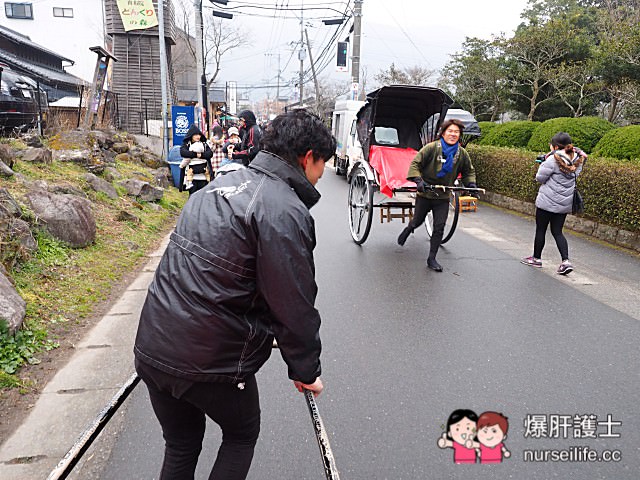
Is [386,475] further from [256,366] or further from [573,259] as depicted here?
[573,259]

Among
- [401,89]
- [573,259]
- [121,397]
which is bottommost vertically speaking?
[573,259]

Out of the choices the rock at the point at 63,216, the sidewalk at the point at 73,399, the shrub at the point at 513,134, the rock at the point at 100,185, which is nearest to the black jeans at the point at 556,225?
the sidewalk at the point at 73,399

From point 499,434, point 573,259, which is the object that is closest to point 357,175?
point 573,259

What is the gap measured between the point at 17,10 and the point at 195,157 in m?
36.4

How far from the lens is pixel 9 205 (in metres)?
5.06

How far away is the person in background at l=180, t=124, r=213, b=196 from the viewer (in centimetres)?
902

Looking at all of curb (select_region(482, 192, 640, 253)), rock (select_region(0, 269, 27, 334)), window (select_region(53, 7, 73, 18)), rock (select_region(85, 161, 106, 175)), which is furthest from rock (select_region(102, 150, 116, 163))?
window (select_region(53, 7, 73, 18))

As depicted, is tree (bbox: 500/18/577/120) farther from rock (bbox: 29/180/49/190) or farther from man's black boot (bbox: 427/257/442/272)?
rock (bbox: 29/180/49/190)

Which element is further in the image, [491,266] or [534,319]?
[491,266]

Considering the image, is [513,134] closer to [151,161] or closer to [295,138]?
[151,161]

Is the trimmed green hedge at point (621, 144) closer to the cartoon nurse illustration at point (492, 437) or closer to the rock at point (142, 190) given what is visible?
the cartoon nurse illustration at point (492, 437)

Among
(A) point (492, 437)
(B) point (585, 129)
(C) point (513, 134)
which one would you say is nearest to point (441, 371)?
(A) point (492, 437)

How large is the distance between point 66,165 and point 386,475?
Answer: 26.8 ft

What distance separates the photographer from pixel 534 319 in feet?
15.6
